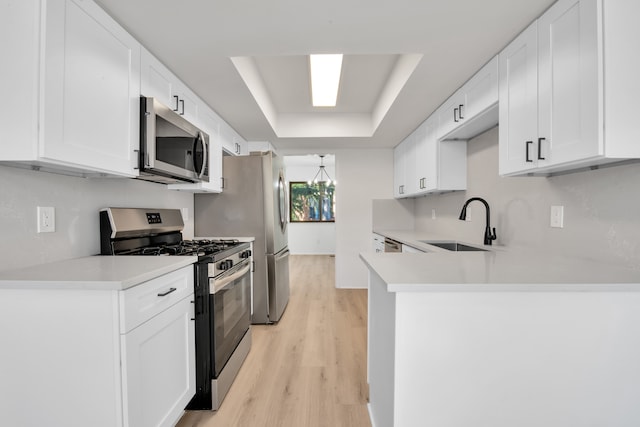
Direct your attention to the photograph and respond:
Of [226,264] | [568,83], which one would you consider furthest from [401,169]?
[226,264]

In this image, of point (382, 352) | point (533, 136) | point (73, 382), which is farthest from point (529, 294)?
point (73, 382)

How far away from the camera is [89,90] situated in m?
1.34

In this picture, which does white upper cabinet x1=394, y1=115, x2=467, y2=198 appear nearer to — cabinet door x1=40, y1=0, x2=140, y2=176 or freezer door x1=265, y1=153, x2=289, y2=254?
freezer door x1=265, y1=153, x2=289, y2=254

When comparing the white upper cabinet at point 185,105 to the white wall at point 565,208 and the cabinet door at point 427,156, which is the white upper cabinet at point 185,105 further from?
the white wall at point 565,208

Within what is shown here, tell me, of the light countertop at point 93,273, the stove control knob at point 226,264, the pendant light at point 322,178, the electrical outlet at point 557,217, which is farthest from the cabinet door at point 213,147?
the pendant light at point 322,178

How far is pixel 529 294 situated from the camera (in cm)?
104

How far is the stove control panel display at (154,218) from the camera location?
84.5 inches

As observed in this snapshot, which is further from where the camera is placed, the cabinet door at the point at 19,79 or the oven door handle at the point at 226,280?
the oven door handle at the point at 226,280

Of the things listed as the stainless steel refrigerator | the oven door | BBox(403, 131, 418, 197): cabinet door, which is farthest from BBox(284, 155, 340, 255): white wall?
the oven door

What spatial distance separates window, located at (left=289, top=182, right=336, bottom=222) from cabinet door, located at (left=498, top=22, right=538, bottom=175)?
608 centimetres

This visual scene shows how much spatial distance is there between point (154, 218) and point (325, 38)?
5.53 feet

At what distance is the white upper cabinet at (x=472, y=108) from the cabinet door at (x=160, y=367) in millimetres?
2159

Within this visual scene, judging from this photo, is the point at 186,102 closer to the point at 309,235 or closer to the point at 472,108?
the point at 472,108

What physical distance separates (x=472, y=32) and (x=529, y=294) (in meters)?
1.35
